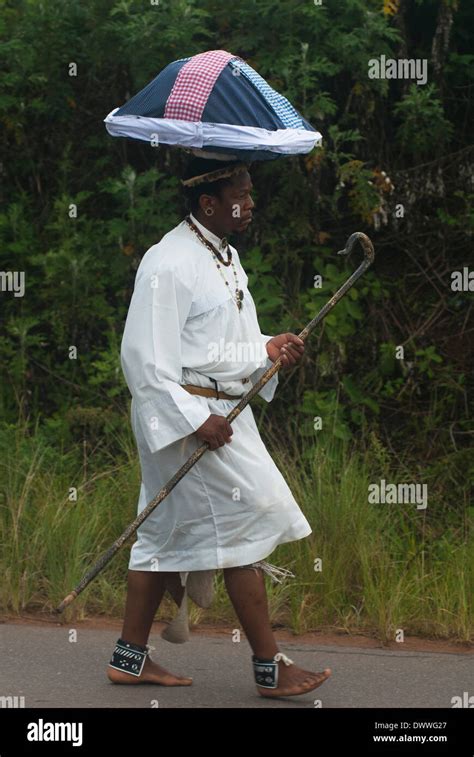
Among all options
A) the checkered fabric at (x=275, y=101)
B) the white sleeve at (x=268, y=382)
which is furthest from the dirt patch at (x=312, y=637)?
the checkered fabric at (x=275, y=101)

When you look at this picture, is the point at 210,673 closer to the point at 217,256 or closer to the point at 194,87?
the point at 217,256

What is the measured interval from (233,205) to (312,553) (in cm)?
200

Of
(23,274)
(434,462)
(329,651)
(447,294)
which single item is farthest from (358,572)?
(23,274)

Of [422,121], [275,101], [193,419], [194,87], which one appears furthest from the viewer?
[422,121]

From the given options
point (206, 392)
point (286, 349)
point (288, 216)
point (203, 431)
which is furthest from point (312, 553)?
point (288, 216)

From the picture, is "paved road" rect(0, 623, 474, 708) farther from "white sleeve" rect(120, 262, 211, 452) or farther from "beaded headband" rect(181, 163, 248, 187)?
"beaded headband" rect(181, 163, 248, 187)

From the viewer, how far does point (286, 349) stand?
17.5 ft

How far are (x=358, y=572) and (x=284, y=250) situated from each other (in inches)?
106

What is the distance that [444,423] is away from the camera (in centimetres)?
842

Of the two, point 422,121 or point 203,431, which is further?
point 422,121

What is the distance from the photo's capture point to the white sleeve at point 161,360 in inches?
196

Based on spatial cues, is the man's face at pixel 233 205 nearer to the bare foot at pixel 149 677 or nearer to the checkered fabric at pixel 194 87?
the checkered fabric at pixel 194 87

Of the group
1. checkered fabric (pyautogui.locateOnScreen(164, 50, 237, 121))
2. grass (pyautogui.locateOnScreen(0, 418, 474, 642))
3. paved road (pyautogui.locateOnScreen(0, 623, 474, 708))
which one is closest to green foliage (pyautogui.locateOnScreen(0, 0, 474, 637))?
grass (pyautogui.locateOnScreen(0, 418, 474, 642))

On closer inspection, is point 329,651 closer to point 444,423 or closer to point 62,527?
point 62,527
